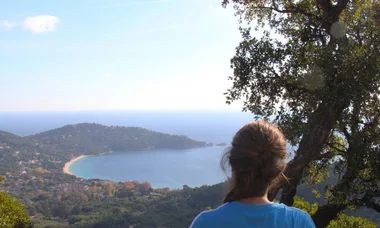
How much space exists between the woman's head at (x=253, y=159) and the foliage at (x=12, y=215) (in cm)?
539

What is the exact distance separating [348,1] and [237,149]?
4711mm

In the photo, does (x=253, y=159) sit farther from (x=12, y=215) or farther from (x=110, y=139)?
(x=110, y=139)

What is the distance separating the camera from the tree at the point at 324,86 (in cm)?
391

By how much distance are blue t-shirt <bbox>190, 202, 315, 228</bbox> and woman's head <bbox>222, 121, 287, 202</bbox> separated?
6 centimetres

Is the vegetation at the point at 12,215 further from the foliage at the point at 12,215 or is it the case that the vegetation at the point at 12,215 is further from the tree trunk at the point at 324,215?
the tree trunk at the point at 324,215

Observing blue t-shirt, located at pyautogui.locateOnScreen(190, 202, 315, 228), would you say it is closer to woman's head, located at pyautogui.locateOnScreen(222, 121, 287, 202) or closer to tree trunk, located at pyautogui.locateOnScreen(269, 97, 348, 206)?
woman's head, located at pyautogui.locateOnScreen(222, 121, 287, 202)

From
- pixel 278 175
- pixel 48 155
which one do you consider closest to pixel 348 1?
pixel 278 175

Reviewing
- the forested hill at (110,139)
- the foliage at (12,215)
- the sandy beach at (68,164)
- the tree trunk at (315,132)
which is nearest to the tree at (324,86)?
the tree trunk at (315,132)

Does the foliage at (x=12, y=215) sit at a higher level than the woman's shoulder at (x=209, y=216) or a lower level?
lower

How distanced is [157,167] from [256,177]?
Answer: 86.9 m

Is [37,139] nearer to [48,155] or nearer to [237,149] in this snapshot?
[48,155]

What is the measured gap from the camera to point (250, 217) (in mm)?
1276

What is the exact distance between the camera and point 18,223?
590cm

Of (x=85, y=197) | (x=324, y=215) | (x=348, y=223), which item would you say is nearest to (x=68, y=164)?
(x=85, y=197)
